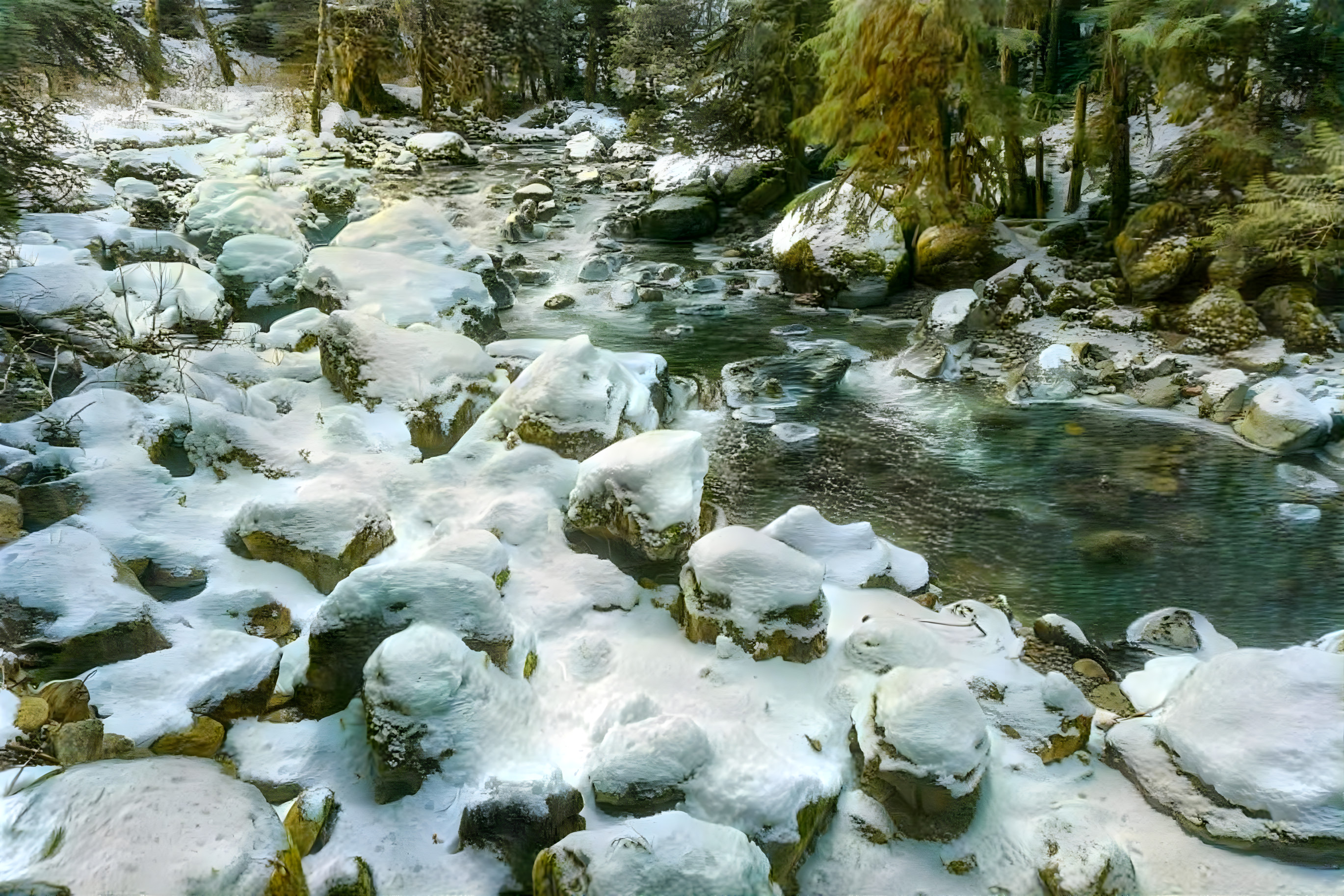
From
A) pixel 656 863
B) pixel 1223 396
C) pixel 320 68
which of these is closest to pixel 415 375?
pixel 656 863

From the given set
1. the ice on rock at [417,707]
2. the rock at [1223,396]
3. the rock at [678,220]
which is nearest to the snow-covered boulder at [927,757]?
the ice on rock at [417,707]

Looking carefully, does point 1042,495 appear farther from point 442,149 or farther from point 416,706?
point 442,149

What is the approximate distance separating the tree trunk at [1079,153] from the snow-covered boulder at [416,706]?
36.4 ft

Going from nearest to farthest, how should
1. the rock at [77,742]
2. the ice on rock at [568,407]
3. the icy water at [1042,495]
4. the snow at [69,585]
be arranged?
1. the rock at [77,742]
2. the snow at [69,585]
3. the icy water at [1042,495]
4. the ice on rock at [568,407]

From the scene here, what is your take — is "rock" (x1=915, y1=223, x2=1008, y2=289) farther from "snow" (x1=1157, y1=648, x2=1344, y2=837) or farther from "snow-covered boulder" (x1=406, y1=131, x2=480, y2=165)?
"snow-covered boulder" (x1=406, y1=131, x2=480, y2=165)

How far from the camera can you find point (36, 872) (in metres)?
2.24

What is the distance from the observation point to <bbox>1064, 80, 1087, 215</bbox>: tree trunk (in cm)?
1079

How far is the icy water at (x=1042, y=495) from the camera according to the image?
17.2 ft

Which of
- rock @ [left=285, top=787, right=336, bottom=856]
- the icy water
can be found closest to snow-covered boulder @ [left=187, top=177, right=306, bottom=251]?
the icy water

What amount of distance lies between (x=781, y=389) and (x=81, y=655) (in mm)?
6258

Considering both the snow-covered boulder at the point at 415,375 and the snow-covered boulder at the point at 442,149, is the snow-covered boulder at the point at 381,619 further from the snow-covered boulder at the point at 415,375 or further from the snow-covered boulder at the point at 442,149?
the snow-covered boulder at the point at 442,149

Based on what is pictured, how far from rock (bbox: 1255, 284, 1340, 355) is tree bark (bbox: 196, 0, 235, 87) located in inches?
896

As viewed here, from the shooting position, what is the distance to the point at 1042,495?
6441 mm

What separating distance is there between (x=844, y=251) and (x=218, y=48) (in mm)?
18110
